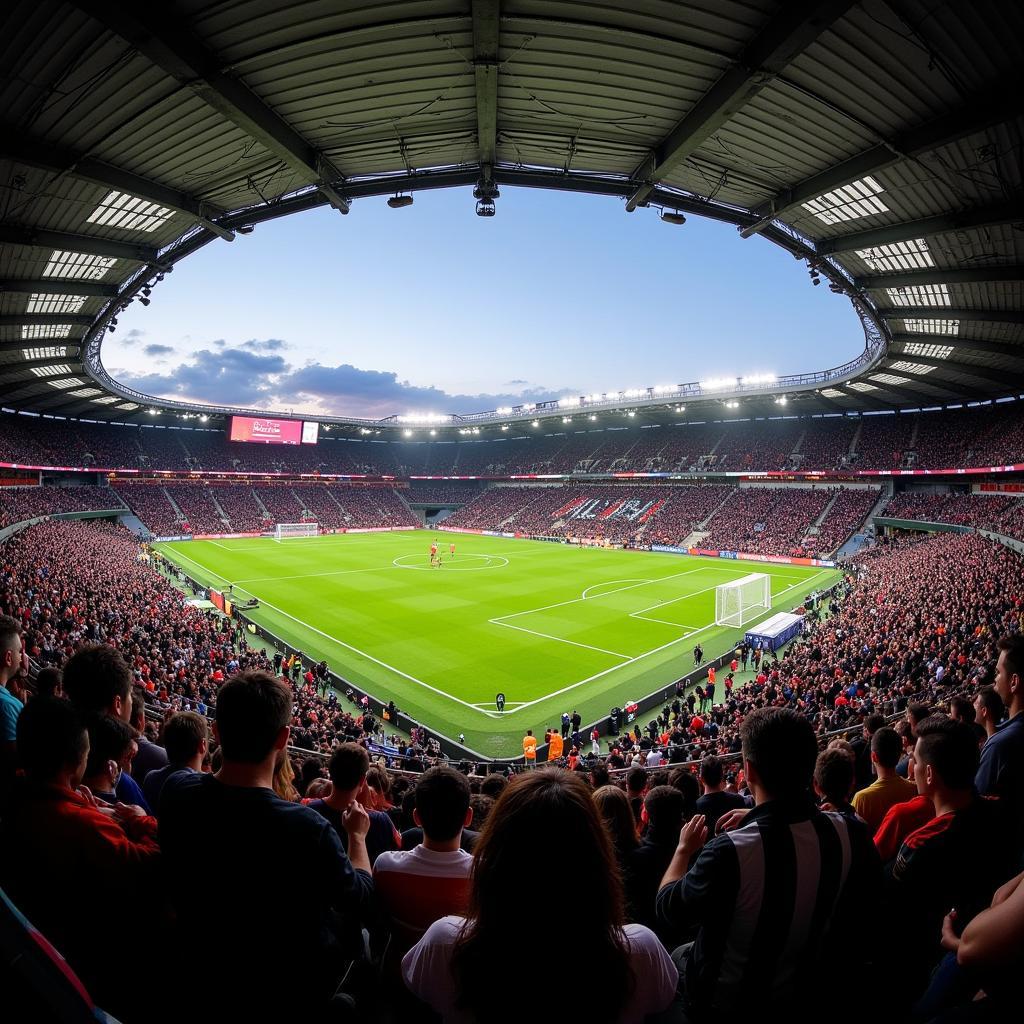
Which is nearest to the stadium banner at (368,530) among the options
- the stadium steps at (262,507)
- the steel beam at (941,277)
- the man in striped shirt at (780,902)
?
the stadium steps at (262,507)

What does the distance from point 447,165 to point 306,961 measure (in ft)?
55.5

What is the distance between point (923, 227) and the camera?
1673 centimetres

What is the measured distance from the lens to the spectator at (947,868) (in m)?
3.11

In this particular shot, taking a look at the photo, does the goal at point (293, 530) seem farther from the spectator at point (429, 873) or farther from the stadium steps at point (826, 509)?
the spectator at point (429, 873)

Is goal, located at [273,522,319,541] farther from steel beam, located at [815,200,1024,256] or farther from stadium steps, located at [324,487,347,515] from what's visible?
steel beam, located at [815,200,1024,256]

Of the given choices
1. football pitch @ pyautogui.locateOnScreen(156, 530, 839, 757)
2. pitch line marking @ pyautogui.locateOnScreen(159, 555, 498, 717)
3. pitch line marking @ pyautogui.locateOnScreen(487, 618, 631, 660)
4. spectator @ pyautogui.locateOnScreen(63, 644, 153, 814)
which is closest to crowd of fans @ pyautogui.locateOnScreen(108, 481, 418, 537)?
football pitch @ pyautogui.locateOnScreen(156, 530, 839, 757)

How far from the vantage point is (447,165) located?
15.3 m

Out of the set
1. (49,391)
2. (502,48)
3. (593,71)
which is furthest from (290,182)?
(49,391)

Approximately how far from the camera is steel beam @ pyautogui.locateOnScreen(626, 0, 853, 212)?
8938 mm

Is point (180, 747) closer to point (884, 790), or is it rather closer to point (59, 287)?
point (884, 790)

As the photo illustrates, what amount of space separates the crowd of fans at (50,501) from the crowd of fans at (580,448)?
300 centimetres

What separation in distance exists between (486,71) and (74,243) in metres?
14.9

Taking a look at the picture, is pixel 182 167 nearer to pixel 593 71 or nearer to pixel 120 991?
pixel 593 71

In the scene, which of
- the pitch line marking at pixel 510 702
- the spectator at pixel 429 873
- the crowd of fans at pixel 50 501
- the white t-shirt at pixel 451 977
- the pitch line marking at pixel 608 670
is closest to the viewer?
the white t-shirt at pixel 451 977
